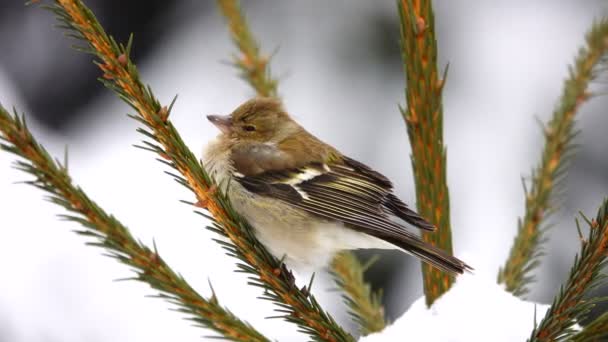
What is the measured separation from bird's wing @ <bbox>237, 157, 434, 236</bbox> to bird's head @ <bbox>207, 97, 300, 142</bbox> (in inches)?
15.1

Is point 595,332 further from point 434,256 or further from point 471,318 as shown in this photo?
point 434,256

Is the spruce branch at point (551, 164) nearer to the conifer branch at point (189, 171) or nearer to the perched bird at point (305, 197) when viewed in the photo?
the perched bird at point (305, 197)

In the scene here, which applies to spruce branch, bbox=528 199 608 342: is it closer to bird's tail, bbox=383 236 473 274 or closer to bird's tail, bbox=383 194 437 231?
bird's tail, bbox=383 236 473 274

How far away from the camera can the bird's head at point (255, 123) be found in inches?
141

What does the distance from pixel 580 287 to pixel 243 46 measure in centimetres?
199

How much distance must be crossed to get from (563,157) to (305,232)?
4.04ft

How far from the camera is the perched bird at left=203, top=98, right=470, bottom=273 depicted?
9.98 ft

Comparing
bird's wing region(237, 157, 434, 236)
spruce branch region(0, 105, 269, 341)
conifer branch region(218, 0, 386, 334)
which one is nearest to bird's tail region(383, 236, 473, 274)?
bird's wing region(237, 157, 434, 236)

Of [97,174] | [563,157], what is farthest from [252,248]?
[97,174]

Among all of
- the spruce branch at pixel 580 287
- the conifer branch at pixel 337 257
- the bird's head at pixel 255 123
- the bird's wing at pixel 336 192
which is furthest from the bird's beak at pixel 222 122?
the spruce branch at pixel 580 287

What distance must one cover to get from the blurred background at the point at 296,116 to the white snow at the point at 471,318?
5.27 ft

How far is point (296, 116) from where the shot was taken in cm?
436

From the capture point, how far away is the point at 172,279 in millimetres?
2010

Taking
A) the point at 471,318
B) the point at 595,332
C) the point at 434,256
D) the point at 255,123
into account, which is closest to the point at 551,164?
the point at 434,256
